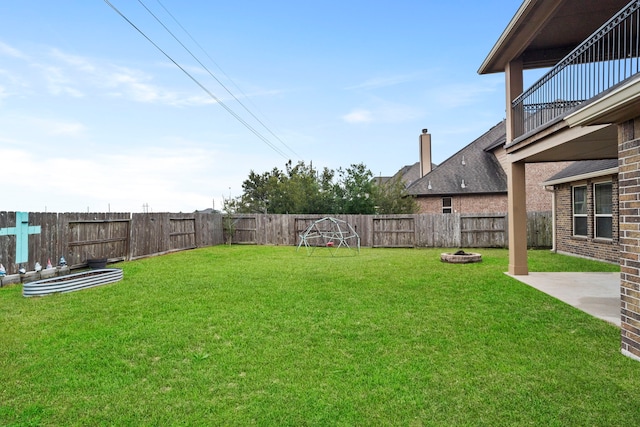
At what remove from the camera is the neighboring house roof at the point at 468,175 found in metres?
20.3

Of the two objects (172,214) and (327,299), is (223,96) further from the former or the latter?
(327,299)

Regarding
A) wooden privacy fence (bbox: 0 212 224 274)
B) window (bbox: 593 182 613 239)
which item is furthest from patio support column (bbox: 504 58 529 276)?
wooden privacy fence (bbox: 0 212 224 274)

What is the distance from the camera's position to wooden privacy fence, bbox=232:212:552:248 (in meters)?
15.0

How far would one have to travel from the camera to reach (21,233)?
8031mm

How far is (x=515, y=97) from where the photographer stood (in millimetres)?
8195

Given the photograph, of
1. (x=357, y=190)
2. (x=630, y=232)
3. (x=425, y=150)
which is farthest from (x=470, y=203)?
(x=630, y=232)

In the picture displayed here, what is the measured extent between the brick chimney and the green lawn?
1967 cm

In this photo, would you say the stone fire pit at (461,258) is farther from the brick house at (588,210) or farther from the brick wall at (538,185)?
the brick wall at (538,185)

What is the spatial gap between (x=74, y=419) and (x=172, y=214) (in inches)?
482

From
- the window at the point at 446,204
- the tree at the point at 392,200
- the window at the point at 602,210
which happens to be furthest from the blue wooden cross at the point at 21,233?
the window at the point at 446,204

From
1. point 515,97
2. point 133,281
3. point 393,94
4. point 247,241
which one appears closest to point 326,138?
point 393,94

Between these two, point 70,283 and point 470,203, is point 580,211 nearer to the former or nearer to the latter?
point 470,203

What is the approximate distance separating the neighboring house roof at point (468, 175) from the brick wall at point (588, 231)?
732 centimetres

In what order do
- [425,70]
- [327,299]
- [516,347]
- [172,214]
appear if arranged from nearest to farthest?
1. [516,347]
2. [327,299]
3. [172,214]
4. [425,70]
